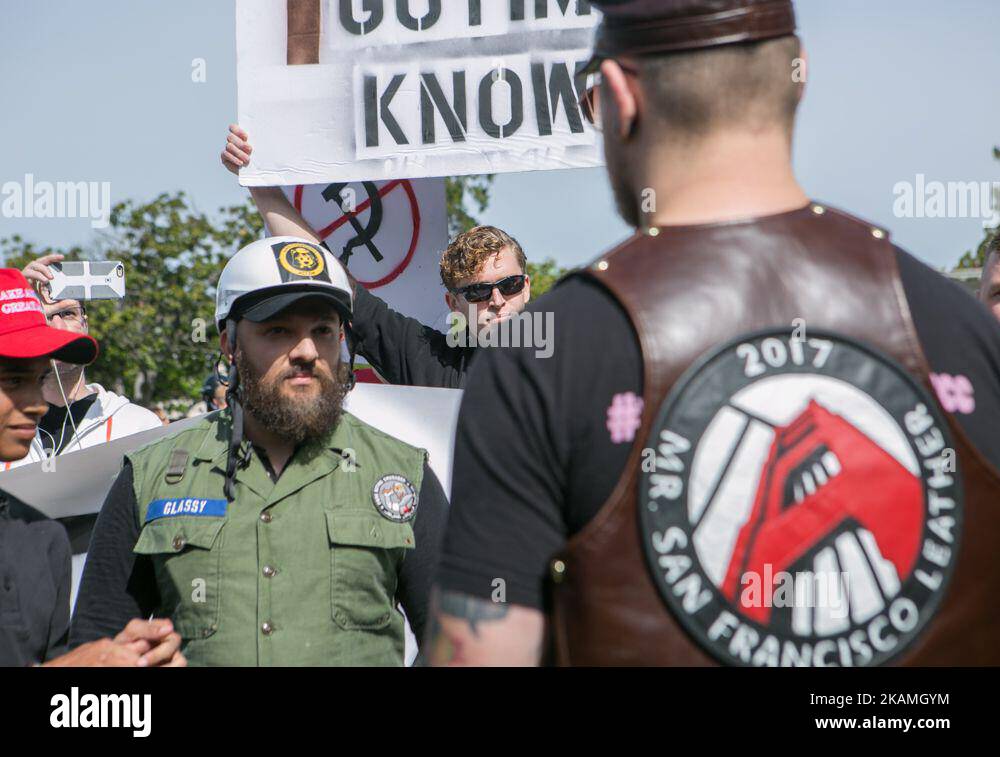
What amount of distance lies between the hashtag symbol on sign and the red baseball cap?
6.67ft

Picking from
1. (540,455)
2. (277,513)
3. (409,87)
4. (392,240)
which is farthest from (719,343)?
(392,240)

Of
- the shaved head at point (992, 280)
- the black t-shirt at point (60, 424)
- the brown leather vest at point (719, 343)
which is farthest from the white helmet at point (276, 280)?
the shaved head at point (992, 280)

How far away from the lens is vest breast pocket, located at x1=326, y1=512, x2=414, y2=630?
295 centimetres

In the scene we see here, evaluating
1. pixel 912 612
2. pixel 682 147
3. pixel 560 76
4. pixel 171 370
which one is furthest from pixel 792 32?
pixel 171 370

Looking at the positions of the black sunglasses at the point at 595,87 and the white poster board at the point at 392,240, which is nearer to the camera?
the black sunglasses at the point at 595,87

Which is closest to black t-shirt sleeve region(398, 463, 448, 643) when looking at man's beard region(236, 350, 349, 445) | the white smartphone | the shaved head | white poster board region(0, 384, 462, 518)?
white poster board region(0, 384, 462, 518)

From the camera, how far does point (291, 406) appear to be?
3.12 meters

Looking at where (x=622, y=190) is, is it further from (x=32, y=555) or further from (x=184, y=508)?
(x=32, y=555)

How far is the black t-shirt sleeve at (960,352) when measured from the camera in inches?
59.9

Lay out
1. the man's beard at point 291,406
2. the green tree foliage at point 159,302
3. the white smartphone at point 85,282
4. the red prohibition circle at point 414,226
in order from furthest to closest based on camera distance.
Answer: the green tree foliage at point 159,302, the white smartphone at point 85,282, the red prohibition circle at point 414,226, the man's beard at point 291,406

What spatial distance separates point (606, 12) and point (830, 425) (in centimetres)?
68

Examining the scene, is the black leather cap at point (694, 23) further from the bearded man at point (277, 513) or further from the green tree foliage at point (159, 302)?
the green tree foliage at point (159, 302)
